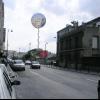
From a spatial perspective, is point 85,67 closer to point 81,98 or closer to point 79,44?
point 79,44

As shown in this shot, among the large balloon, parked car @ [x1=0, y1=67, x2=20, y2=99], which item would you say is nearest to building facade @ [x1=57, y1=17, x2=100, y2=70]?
the large balloon

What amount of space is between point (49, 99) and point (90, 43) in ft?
202

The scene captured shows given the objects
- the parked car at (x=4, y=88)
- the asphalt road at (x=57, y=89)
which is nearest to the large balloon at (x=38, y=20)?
the asphalt road at (x=57, y=89)

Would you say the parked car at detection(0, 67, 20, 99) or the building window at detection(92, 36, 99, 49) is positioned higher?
the building window at detection(92, 36, 99, 49)

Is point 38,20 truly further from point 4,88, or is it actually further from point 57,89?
point 4,88

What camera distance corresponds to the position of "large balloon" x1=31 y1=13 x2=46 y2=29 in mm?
88375

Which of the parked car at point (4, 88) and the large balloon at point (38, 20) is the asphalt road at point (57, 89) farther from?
the large balloon at point (38, 20)

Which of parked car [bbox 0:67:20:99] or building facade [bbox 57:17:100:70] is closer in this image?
parked car [bbox 0:67:20:99]

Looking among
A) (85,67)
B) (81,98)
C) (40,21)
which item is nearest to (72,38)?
(40,21)

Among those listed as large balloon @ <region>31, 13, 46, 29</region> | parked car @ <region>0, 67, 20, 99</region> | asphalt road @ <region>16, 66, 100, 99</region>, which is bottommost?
asphalt road @ <region>16, 66, 100, 99</region>

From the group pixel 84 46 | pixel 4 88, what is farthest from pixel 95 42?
pixel 4 88

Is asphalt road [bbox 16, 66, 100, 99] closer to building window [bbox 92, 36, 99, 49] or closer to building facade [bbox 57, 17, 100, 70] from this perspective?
building facade [bbox 57, 17, 100, 70]

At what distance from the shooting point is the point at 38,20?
8900 centimetres

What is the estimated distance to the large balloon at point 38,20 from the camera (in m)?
88.4
